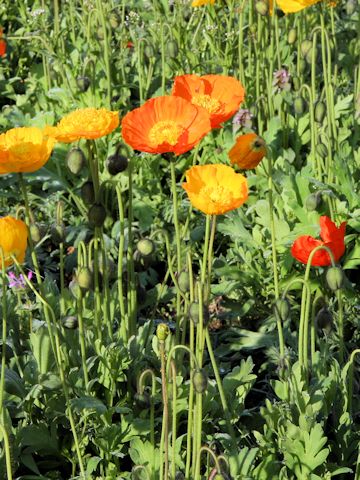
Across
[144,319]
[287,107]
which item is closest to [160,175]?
[287,107]

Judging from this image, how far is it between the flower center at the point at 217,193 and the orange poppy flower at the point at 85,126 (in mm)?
254

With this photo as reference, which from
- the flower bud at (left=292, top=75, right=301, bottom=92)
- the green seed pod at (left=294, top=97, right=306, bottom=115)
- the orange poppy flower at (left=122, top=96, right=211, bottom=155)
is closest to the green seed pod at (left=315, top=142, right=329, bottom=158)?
the green seed pod at (left=294, top=97, right=306, bottom=115)

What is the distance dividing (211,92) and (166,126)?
13.7 inches

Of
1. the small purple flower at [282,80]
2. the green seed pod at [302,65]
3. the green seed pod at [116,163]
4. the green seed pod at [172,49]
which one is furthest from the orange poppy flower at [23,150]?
the green seed pod at [302,65]

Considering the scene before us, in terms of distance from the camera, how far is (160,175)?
136 inches

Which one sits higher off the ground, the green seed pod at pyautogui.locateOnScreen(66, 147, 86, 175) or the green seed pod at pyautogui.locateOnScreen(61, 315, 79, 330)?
the green seed pod at pyautogui.locateOnScreen(66, 147, 86, 175)

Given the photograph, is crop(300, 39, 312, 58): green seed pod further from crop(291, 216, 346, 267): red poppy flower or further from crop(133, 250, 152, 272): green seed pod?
crop(133, 250, 152, 272): green seed pod

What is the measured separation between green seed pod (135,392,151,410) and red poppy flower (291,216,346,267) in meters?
0.52

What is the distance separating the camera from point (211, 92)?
95.6 inches

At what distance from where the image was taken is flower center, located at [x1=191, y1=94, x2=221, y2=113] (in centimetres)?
230

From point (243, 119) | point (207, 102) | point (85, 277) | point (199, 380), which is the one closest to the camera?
point (199, 380)

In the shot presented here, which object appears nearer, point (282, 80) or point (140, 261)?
point (140, 261)

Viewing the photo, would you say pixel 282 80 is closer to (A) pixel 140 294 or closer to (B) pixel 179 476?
(A) pixel 140 294

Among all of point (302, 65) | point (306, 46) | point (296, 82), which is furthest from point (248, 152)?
point (302, 65)
